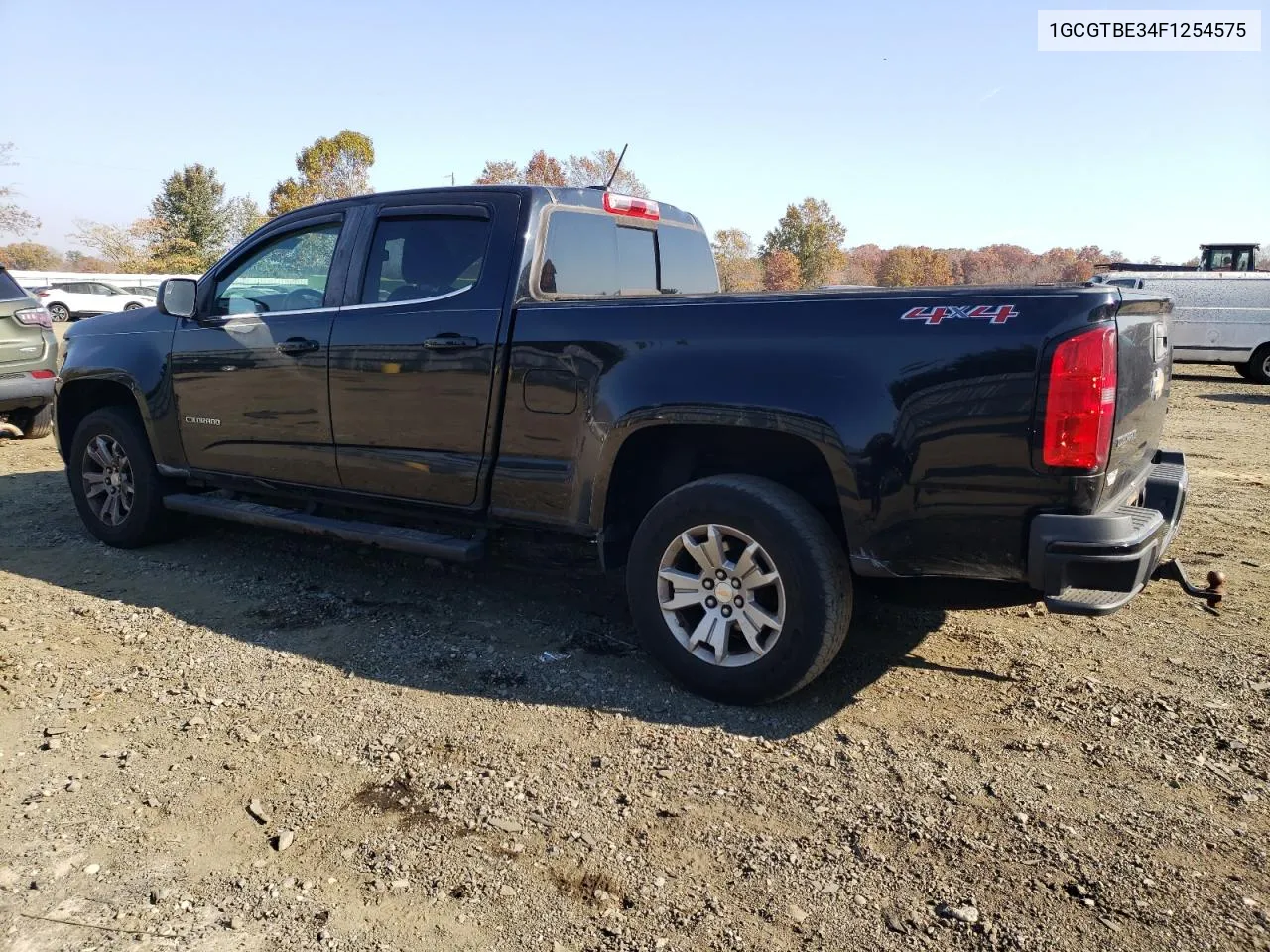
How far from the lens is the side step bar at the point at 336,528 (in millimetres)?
4434

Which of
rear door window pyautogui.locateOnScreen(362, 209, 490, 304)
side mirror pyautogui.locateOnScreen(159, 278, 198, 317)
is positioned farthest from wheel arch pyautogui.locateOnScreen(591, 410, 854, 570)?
side mirror pyautogui.locateOnScreen(159, 278, 198, 317)

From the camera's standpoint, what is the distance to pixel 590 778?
10.6 ft

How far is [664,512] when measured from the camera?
3799 mm

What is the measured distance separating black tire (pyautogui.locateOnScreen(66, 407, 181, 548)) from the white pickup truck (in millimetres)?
15585

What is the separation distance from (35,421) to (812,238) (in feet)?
182

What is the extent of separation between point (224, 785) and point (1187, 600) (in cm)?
441

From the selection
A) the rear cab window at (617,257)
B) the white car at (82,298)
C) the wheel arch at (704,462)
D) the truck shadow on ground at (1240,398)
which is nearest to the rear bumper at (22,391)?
the rear cab window at (617,257)

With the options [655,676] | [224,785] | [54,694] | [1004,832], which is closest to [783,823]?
[1004,832]

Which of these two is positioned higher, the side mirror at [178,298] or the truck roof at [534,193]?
the truck roof at [534,193]

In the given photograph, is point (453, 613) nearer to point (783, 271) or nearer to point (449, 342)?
point (449, 342)

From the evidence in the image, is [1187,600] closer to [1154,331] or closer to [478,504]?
[1154,331]

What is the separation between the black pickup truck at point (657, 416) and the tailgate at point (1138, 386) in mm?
21

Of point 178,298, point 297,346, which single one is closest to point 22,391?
point 178,298

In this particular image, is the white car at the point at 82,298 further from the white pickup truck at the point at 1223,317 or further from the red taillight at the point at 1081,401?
the red taillight at the point at 1081,401
